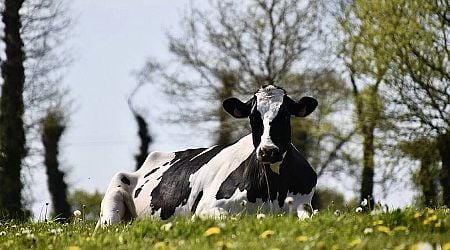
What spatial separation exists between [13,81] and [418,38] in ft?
41.0

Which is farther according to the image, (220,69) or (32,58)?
(220,69)

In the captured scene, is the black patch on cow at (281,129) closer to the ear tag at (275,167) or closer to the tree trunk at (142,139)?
the ear tag at (275,167)

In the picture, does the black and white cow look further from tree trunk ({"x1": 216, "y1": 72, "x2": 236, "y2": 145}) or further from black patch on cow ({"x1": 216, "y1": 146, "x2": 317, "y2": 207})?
tree trunk ({"x1": 216, "y1": 72, "x2": 236, "y2": 145})

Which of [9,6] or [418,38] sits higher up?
[9,6]

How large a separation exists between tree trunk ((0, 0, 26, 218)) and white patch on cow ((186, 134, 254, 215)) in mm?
16260

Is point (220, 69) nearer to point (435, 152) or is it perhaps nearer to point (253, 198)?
point (435, 152)

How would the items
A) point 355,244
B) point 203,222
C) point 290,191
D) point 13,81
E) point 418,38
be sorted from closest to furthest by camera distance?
1. point 355,244
2. point 203,222
3. point 290,191
4. point 418,38
5. point 13,81

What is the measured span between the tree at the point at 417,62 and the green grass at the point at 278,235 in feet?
64.4

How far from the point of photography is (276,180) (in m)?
11.6

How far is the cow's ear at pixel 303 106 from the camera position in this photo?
40.0 ft

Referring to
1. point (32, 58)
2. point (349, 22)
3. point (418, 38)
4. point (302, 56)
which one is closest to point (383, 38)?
point (418, 38)

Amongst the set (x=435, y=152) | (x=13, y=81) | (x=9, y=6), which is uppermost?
(x=9, y=6)

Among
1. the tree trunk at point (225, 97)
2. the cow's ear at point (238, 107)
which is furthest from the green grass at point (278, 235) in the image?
the tree trunk at point (225, 97)

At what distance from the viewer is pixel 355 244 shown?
6133 millimetres
